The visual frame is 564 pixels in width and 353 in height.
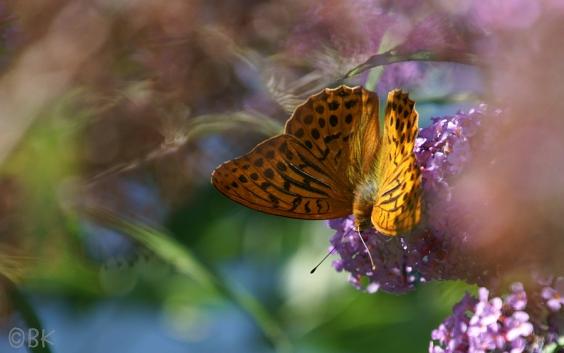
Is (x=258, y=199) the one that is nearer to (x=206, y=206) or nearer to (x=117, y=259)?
(x=117, y=259)

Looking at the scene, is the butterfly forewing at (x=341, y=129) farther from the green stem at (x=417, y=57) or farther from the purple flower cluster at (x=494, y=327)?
the purple flower cluster at (x=494, y=327)

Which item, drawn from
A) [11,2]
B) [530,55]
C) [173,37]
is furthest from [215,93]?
[530,55]

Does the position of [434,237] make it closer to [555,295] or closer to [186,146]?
[555,295]

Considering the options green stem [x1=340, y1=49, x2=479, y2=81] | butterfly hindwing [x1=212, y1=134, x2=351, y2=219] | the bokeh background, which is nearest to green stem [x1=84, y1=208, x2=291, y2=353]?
the bokeh background

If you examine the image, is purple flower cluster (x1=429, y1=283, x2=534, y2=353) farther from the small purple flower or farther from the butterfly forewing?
the butterfly forewing

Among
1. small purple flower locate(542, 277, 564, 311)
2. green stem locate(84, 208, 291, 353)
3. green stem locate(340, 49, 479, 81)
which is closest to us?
small purple flower locate(542, 277, 564, 311)

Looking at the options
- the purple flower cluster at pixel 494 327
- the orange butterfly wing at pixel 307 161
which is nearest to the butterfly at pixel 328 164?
the orange butterfly wing at pixel 307 161

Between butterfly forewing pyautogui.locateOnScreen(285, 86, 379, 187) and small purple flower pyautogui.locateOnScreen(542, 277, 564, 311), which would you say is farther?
butterfly forewing pyautogui.locateOnScreen(285, 86, 379, 187)

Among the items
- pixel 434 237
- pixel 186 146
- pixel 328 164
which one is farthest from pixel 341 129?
pixel 186 146
